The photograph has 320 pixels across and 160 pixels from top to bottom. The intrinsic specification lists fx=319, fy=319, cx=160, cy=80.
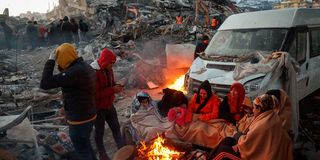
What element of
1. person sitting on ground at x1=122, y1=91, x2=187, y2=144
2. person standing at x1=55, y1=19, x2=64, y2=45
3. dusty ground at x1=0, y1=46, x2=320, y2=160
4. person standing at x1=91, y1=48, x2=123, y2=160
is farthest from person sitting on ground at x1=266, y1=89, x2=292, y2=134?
person standing at x1=55, y1=19, x2=64, y2=45

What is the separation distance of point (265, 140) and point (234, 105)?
181 cm

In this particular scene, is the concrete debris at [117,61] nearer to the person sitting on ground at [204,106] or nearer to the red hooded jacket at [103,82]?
the red hooded jacket at [103,82]

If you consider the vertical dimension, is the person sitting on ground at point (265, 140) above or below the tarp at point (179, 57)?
above

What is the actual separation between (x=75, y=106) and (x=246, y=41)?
4.63 m

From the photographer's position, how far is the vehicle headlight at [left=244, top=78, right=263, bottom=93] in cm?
604

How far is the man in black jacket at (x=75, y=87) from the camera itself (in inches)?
167

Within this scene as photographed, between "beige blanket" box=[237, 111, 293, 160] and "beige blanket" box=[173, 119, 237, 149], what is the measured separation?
3.99 ft

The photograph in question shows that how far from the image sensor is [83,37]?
23484 mm

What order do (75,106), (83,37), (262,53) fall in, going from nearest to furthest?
(75,106) < (262,53) < (83,37)

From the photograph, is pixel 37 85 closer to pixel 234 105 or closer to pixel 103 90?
pixel 103 90

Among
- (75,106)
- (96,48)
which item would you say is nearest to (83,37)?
(96,48)

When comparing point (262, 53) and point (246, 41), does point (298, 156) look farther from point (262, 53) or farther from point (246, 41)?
point (246, 41)

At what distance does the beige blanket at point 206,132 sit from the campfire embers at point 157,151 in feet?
1.54

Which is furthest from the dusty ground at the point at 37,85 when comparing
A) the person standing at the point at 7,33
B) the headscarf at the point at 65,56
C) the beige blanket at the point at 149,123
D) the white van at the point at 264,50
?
the headscarf at the point at 65,56
